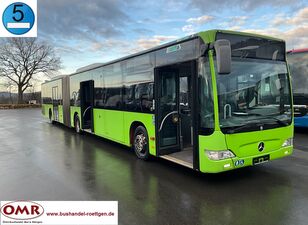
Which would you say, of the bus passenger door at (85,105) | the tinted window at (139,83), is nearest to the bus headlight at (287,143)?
the tinted window at (139,83)

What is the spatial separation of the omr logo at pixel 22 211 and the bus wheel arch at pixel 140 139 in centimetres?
380

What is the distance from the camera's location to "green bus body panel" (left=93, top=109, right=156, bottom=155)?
7031 millimetres

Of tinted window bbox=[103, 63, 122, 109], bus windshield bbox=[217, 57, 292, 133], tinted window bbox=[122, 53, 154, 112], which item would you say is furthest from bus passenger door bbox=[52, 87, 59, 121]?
bus windshield bbox=[217, 57, 292, 133]

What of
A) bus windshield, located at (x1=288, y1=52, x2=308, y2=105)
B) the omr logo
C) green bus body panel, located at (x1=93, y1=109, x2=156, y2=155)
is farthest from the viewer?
bus windshield, located at (x1=288, y1=52, x2=308, y2=105)

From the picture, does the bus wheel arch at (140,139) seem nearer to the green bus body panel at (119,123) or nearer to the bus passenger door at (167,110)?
the green bus body panel at (119,123)

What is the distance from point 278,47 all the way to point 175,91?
253 centimetres

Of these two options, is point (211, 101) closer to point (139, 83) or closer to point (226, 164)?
point (226, 164)

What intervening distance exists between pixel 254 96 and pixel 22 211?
4444 millimetres

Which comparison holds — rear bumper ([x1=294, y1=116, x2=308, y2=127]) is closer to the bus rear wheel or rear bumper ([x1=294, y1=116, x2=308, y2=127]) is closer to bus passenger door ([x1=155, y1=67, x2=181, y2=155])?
bus passenger door ([x1=155, y1=67, x2=181, y2=155])

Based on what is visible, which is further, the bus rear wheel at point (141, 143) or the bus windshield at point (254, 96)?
the bus rear wheel at point (141, 143)

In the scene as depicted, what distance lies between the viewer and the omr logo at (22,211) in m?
3.60

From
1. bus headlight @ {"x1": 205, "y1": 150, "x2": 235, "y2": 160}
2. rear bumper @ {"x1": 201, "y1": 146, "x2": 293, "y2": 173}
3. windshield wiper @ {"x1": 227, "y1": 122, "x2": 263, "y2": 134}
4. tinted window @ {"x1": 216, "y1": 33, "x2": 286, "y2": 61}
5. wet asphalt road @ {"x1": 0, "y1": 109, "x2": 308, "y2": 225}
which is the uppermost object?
tinted window @ {"x1": 216, "y1": 33, "x2": 286, "y2": 61}

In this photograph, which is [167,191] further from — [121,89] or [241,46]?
[121,89]

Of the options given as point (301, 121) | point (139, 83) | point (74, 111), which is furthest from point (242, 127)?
point (74, 111)
